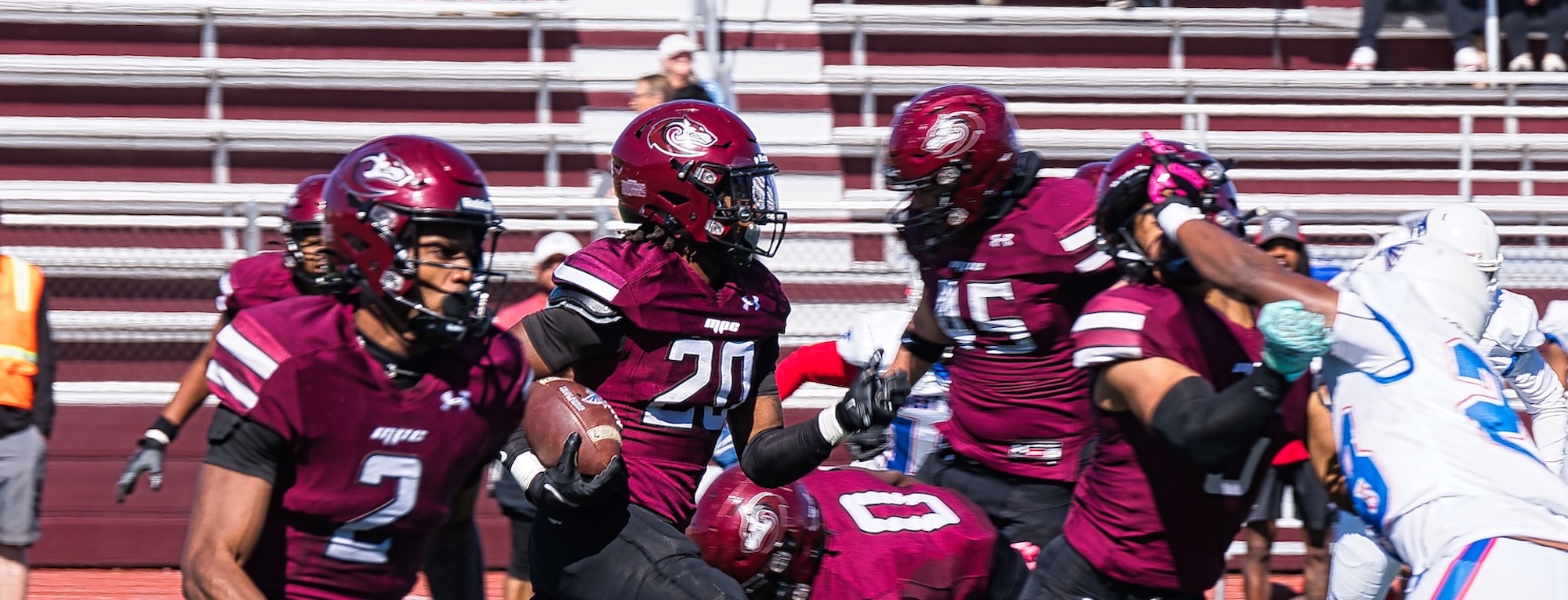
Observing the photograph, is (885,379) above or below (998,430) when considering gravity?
above

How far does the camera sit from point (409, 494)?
3111 millimetres

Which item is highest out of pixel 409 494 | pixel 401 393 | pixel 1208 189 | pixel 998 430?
pixel 1208 189

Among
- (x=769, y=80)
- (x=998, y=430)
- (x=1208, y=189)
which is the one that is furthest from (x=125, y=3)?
(x=1208, y=189)

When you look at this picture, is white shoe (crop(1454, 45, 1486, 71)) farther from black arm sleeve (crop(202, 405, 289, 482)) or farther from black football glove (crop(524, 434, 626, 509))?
black arm sleeve (crop(202, 405, 289, 482))

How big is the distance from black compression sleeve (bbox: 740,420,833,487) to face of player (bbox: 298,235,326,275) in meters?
1.88

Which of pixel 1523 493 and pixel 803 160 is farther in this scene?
pixel 803 160

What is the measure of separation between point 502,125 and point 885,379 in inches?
257

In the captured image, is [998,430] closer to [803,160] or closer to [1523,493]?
[1523,493]

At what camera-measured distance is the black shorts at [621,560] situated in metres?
3.47

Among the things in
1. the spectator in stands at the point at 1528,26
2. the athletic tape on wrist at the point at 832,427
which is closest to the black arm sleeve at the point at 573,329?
the athletic tape on wrist at the point at 832,427

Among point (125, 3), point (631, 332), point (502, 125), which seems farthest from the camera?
point (125, 3)

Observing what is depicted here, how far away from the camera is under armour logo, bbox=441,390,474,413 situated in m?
3.13

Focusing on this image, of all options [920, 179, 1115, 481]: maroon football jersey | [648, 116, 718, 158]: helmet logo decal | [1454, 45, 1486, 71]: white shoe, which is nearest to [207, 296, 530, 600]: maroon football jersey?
[648, 116, 718, 158]: helmet logo decal

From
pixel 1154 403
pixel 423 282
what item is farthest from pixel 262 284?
pixel 1154 403
